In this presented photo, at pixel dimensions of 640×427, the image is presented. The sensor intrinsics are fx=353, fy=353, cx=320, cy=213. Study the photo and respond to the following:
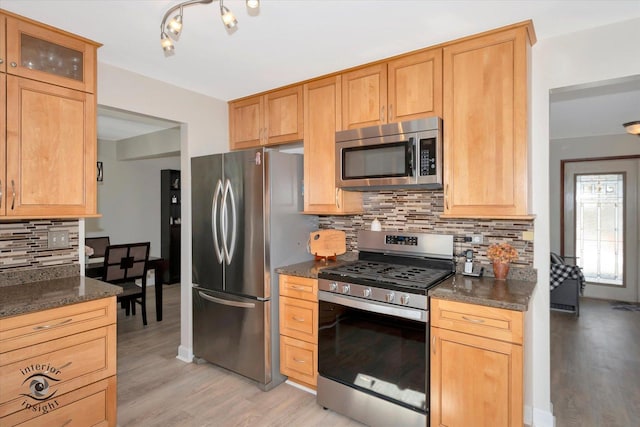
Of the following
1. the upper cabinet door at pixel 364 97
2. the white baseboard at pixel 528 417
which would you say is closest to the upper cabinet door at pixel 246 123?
the upper cabinet door at pixel 364 97

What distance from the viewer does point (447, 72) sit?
2.31m

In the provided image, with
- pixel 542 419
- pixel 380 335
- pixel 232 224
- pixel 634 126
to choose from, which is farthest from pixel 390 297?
pixel 634 126

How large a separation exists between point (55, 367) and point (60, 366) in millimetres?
22

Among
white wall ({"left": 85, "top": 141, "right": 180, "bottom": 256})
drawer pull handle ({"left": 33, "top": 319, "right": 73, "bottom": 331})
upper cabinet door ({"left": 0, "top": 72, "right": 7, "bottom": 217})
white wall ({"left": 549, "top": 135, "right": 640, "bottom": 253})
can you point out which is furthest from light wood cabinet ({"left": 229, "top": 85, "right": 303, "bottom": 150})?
white wall ({"left": 549, "top": 135, "right": 640, "bottom": 253})

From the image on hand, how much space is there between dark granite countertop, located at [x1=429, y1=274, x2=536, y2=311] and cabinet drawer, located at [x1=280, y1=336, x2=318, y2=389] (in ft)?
3.59

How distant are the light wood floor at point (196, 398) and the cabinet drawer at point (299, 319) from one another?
0.45 metres

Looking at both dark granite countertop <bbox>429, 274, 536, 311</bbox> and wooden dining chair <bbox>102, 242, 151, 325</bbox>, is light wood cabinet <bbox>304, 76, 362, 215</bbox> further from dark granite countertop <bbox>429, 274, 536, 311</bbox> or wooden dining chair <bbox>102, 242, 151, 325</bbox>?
wooden dining chair <bbox>102, 242, 151, 325</bbox>

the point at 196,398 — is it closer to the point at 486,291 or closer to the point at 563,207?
the point at 486,291

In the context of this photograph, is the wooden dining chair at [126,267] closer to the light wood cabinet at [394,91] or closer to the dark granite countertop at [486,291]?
the dark granite countertop at [486,291]

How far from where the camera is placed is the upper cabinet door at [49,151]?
1.98 m

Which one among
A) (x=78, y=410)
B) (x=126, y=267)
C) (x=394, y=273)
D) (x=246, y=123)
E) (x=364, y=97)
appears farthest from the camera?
(x=126, y=267)

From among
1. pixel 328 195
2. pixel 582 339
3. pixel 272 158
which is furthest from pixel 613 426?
pixel 272 158

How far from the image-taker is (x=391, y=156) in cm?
247

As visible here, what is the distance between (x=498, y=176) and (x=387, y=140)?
29.5 inches
